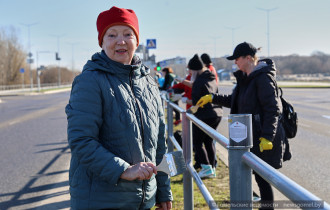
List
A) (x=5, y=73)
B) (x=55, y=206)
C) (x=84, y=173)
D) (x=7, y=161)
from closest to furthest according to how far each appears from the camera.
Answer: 1. (x=84, y=173)
2. (x=55, y=206)
3. (x=7, y=161)
4. (x=5, y=73)

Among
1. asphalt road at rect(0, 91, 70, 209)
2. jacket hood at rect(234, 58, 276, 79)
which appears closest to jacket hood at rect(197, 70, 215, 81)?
jacket hood at rect(234, 58, 276, 79)

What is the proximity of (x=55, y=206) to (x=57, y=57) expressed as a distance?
185 ft

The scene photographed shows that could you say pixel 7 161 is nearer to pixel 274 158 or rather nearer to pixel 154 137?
pixel 274 158

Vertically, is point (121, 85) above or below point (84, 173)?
above

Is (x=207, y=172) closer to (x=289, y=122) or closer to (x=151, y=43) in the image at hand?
(x=289, y=122)

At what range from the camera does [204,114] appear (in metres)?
5.94

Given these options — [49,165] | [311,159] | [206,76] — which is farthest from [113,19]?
[311,159]

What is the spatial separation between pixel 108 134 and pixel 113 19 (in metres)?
0.65

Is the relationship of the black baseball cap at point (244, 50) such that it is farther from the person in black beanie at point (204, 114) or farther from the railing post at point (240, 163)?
the railing post at point (240, 163)

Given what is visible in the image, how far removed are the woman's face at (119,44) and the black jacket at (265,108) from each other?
1.78 metres

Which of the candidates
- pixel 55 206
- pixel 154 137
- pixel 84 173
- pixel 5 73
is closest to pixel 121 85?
pixel 154 137

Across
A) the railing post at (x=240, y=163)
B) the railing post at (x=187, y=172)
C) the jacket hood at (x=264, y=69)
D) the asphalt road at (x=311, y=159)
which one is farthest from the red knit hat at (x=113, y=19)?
the asphalt road at (x=311, y=159)

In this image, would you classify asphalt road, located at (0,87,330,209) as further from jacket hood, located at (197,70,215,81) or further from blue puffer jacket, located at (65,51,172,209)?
blue puffer jacket, located at (65,51,172,209)

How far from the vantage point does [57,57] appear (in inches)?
2324
